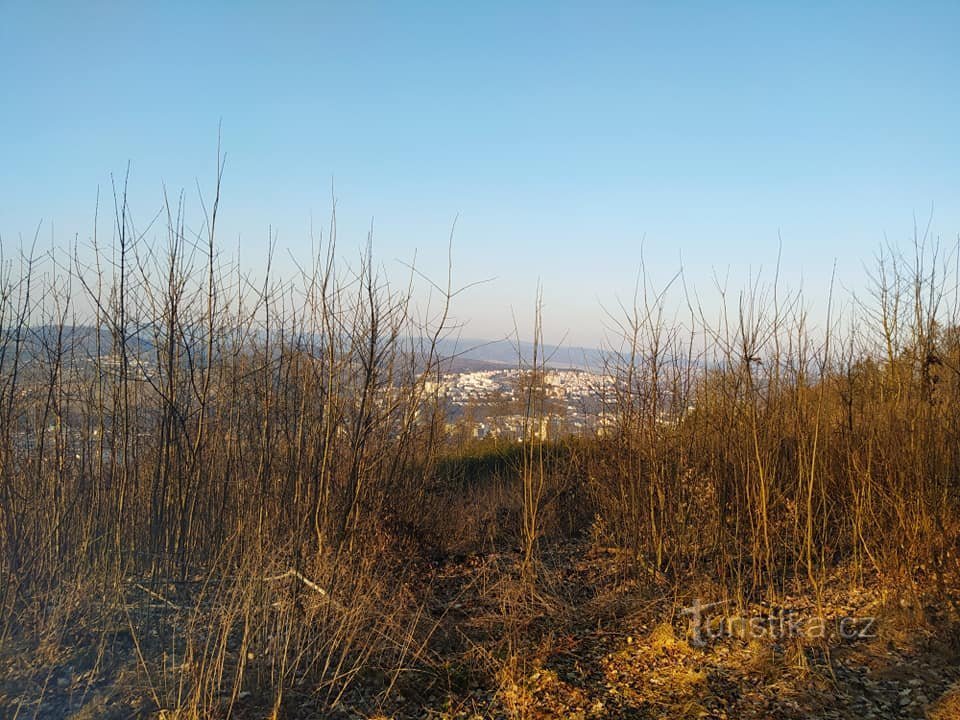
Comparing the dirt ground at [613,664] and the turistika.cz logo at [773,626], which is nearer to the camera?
the dirt ground at [613,664]

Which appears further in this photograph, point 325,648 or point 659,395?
point 659,395

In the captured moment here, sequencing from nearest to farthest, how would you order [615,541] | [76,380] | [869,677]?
[869,677], [76,380], [615,541]

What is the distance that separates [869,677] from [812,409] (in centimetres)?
183

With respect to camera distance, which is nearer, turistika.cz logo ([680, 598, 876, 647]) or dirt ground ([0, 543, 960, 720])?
dirt ground ([0, 543, 960, 720])

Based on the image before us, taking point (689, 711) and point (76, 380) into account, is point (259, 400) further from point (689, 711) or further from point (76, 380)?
point (689, 711)

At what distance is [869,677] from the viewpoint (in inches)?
138

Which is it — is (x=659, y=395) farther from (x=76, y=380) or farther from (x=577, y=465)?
(x=76, y=380)

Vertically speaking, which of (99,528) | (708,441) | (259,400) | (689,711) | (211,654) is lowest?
(689,711)

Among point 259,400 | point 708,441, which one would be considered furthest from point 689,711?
point 259,400

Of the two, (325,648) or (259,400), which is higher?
(259,400)

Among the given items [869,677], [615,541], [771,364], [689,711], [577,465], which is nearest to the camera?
[689,711]

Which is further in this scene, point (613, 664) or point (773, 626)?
point (773, 626)

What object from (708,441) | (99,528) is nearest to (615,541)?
(708,441)

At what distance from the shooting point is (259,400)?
4.65m
